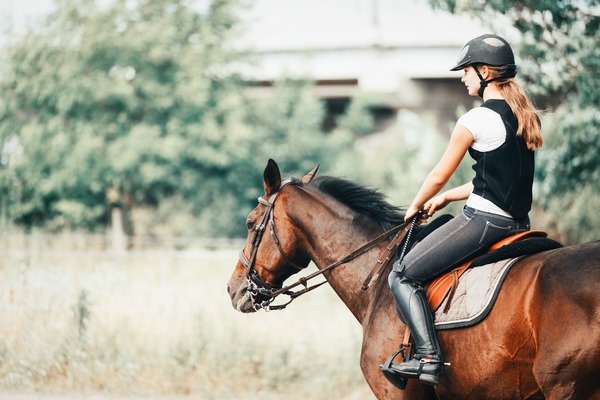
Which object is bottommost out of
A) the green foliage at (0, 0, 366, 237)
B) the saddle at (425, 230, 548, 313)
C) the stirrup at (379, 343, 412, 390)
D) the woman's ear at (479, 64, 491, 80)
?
the green foliage at (0, 0, 366, 237)

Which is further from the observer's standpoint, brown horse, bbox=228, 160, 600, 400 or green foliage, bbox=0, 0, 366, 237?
green foliage, bbox=0, 0, 366, 237

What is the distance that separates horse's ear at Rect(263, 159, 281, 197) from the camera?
5.61 m

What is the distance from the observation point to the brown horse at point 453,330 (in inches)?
157

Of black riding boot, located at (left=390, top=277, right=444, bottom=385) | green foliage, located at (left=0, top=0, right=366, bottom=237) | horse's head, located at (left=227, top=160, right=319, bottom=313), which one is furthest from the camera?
green foliage, located at (left=0, top=0, right=366, bottom=237)

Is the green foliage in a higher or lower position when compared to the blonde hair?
lower

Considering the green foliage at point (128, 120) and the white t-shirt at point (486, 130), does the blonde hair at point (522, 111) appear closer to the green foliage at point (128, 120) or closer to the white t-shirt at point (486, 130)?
the white t-shirt at point (486, 130)

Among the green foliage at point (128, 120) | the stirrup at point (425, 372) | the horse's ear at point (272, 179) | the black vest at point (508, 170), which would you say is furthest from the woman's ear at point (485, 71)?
the green foliage at point (128, 120)

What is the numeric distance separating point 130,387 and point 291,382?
6.41ft

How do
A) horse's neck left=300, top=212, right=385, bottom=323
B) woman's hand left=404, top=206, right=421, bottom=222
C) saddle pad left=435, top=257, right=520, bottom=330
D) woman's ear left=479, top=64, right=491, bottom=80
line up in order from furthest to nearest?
horse's neck left=300, top=212, right=385, bottom=323, woman's hand left=404, top=206, right=421, bottom=222, woman's ear left=479, top=64, right=491, bottom=80, saddle pad left=435, top=257, right=520, bottom=330

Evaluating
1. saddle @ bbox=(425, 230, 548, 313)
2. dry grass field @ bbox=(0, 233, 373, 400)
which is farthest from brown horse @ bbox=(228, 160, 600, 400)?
dry grass field @ bbox=(0, 233, 373, 400)

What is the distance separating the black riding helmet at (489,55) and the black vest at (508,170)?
22 cm

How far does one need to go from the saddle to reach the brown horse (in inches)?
8.3

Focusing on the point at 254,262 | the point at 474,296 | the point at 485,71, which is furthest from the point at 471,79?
the point at 254,262

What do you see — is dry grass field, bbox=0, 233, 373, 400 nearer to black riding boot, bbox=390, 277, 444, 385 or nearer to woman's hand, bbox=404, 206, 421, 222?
woman's hand, bbox=404, 206, 421, 222
